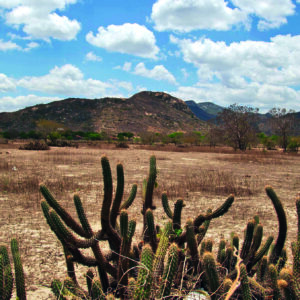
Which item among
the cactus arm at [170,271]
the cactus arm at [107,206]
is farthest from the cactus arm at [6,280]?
the cactus arm at [170,271]

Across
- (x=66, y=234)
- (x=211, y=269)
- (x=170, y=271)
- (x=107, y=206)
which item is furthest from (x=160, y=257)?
(x=66, y=234)

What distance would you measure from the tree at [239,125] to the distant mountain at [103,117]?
196 ft

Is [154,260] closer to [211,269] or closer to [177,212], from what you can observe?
[211,269]

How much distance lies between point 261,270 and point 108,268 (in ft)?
5.84

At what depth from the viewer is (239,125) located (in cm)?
4122

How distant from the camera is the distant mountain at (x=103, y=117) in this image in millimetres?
99875

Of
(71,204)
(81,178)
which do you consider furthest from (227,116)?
(71,204)

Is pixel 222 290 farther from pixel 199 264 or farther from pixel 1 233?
pixel 1 233

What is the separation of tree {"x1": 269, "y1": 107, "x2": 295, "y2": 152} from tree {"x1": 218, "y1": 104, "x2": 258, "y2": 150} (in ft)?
21.0

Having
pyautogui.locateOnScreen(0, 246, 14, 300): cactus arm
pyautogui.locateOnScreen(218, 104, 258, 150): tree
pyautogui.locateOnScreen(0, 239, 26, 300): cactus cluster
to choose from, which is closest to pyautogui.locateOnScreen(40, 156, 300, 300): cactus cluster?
pyautogui.locateOnScreen(0, 239, 26, 300): cactus cluster

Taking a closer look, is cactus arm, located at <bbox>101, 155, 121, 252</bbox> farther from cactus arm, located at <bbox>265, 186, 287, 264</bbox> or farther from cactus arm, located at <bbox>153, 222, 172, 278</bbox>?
cactus arm, located at <bbox>265, 186, 287, 264</bbox>

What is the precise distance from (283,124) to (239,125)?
10434mm

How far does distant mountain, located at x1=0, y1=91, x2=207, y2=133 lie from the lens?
328 ft

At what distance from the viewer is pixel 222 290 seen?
2256 millimetres
